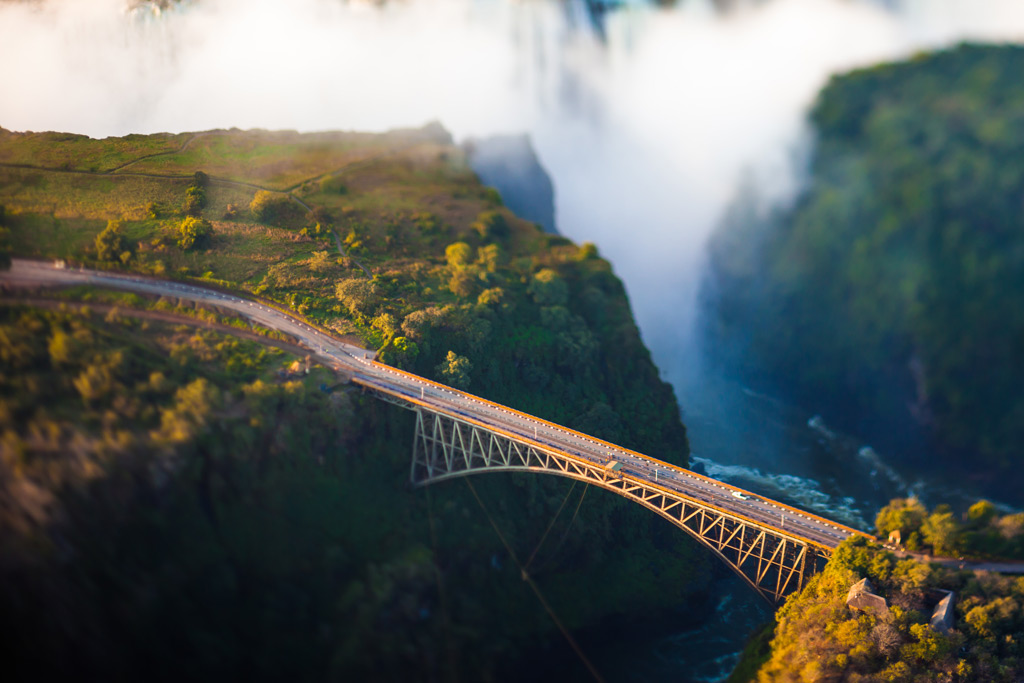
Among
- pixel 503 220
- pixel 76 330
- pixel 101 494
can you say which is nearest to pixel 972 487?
pixel 503 220

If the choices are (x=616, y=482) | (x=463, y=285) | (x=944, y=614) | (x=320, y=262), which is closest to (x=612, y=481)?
(x=616, y=482)

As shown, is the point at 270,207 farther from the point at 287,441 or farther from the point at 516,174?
the point at 516,174

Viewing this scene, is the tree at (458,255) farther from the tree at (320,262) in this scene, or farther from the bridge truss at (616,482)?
the bridge truss at (616,482)

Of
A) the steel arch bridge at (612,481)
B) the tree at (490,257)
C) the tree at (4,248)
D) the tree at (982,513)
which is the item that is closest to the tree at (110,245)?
the tree at (4,248)

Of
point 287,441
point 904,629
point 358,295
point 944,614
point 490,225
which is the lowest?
point 904,629

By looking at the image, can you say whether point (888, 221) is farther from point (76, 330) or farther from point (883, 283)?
point (76, 330)

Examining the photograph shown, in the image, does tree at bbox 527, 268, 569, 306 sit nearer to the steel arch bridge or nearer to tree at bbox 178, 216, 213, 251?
the steel arch bridge

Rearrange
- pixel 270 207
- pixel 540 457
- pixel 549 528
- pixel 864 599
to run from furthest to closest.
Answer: pixel 270 207
pixel 549 528
pixel 540 457
pixel 864 599
